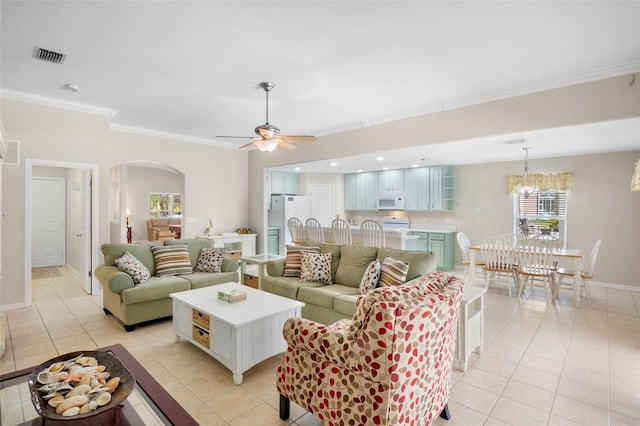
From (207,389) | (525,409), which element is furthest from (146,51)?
(525,409)

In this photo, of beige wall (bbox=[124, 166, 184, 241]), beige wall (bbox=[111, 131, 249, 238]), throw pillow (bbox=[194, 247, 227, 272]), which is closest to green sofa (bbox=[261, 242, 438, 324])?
throw pillow (bbox=[194, 247, 227, 272])

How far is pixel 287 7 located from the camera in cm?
220

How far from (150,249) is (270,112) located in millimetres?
2476

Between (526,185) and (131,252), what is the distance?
21.3ft

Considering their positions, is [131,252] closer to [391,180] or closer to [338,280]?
[338,280]

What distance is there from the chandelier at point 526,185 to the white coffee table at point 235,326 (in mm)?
5067

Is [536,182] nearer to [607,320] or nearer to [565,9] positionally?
[607,320]

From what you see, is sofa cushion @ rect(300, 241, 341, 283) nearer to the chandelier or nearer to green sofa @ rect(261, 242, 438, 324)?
green sofa @ rect(261, 242, 438, 324)

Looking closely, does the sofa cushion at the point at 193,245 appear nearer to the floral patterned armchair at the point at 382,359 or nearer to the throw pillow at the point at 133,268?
the throw pillow at the point at 133,268

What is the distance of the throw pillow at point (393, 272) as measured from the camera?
3.14 m

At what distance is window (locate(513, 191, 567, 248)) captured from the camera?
6.04 m

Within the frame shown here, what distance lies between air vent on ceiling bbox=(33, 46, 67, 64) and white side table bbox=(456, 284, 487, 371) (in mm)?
4225

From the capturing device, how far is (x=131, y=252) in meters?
4.04

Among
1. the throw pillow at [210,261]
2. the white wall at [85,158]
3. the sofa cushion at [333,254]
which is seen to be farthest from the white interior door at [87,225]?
the sofa cushion at [333,254]
